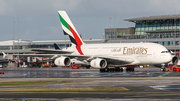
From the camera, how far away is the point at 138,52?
55438mm

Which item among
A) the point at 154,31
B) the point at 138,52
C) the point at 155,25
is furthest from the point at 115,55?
the point at 155,25

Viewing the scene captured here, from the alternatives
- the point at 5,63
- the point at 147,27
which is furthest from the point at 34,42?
the point at 147,27

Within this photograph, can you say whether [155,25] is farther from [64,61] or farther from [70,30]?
[64,61]

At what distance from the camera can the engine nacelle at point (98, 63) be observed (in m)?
55.4

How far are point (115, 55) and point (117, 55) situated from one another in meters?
0.50

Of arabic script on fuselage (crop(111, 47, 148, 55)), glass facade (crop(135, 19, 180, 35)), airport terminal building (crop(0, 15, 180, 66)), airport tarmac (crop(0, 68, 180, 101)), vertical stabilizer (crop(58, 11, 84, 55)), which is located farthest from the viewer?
glass facade (crop(135, 19, 180, 35))

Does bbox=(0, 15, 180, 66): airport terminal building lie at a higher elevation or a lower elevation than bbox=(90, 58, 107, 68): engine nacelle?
higher

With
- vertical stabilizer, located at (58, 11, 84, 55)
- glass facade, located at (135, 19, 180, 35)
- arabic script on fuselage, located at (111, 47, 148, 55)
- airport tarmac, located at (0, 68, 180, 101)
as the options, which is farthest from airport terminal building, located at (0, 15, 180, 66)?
airport tarmac, located at (0, 68, 180, 101)

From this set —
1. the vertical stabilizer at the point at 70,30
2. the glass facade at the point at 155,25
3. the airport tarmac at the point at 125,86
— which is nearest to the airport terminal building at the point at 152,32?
the glass facade at the point at 155,25

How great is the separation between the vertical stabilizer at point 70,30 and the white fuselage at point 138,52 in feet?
13.7

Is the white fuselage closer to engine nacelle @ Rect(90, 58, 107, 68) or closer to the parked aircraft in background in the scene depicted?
the parked aircraft in background

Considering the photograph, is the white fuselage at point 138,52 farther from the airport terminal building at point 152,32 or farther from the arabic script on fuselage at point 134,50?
the airport terminal building at point 152,32

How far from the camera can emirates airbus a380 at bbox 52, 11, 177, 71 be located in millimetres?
54062

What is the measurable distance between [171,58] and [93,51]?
52.4ft
